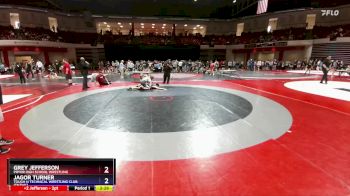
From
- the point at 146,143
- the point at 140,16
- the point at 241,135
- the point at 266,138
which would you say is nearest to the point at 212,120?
the point at 241,135

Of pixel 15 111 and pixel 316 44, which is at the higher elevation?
pixel 316 44

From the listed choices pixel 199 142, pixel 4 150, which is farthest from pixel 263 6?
pixel 4 150

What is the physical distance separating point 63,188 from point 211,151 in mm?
2785

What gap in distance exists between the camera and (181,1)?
124 feet

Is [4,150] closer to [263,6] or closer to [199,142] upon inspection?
[199,142]

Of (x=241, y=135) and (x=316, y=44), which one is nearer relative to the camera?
(x=241, y=135)

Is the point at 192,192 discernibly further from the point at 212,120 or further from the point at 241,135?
the point at 212,120
